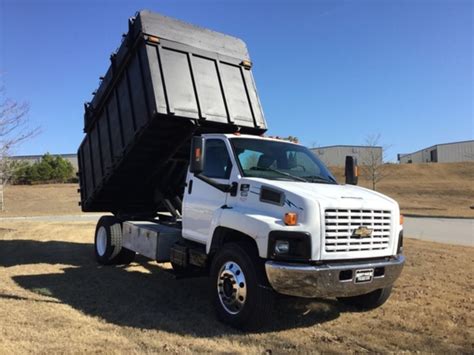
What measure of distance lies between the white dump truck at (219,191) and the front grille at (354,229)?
0.01 m

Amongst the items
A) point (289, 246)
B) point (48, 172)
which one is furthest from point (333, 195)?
point (48, 172)

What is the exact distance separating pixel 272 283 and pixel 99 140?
6001mm

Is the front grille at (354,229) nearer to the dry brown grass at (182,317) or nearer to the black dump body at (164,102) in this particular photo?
the dry brown grass at (182,317)

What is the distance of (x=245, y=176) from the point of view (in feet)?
19.4

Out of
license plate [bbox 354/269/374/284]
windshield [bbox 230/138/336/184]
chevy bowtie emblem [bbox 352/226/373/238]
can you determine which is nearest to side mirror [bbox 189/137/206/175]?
windshield [bbox 230/138/336/184]

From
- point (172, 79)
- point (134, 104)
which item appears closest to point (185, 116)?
point (172, 79)

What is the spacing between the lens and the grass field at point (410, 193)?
103 feet

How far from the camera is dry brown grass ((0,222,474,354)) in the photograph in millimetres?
4984

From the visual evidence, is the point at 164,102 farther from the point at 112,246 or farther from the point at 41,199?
the point at 41,199

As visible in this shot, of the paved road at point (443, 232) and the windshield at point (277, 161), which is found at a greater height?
the windshield at point (277, 161)

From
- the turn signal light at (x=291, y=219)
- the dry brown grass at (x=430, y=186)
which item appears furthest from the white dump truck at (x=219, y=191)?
the dry brown grass at (x=430, y=186)

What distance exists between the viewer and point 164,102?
7.34m

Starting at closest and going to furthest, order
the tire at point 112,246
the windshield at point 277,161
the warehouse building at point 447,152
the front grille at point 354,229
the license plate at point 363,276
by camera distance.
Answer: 1. the front grille at point 354,229
2. the license plate at point 363,276
3. the windshield at point 277,161
4. the tire at point 112,246
5. the warehouse building at point 447,152

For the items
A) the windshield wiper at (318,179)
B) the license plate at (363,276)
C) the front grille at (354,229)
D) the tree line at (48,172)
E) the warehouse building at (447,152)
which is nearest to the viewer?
the front grille at (354,229)
